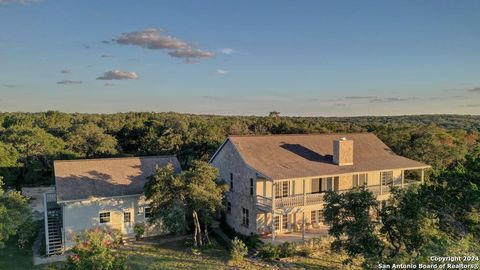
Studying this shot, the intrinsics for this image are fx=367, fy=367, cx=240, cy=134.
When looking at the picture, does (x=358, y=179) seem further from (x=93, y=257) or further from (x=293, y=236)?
(x=93, y=257)

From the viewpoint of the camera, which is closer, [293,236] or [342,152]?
[293,236]

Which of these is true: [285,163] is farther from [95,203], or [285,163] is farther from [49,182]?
[49,182]

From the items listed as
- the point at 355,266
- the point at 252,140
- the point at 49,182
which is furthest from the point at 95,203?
the point at 49,182

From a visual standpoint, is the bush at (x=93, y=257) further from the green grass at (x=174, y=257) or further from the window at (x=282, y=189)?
the window at (x=282, y=189)

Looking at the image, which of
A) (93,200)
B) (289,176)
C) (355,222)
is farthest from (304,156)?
(93,200)

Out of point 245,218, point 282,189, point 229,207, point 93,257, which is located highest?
point 282,189

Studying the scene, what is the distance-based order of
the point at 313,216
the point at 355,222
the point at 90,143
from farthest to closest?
the point at 90,143 → the point at 313,216 → the point at 355,222

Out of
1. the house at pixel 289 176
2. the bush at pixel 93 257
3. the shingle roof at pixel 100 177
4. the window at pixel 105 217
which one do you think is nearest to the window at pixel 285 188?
the house at pixel 289 176
